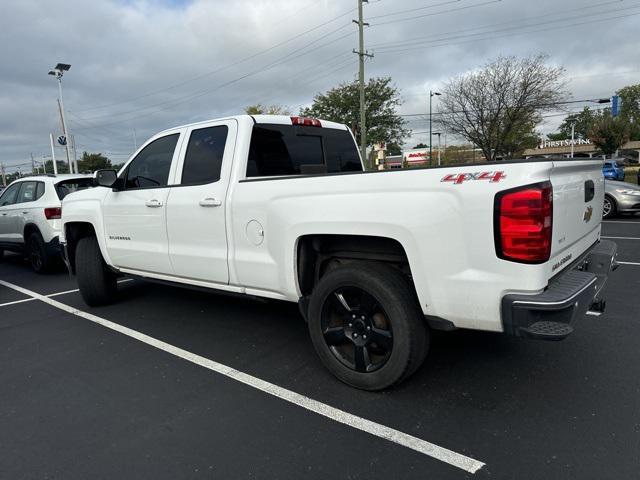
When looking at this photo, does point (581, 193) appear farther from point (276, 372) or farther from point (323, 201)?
point (276, 372)

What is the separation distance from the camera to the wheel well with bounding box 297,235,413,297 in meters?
2.96

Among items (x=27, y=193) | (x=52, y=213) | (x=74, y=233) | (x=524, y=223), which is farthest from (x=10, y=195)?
(x=524, y=223)

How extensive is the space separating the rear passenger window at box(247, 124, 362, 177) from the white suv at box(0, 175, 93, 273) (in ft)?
16.7

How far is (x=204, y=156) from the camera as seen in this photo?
4039 millimetres

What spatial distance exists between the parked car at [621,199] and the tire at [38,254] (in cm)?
1250

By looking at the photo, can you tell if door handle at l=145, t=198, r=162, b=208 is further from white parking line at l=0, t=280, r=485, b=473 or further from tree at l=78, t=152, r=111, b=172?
tree at l=78, t=152, r=111, b=172

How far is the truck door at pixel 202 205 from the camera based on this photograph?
3.73 metres

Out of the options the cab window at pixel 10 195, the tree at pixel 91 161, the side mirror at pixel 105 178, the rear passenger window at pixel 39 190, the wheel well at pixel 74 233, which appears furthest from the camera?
the tree at pixel 91 161

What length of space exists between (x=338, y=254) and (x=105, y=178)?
2785mm

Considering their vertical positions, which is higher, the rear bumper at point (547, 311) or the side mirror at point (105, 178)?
the side mirror at point (105, 178)

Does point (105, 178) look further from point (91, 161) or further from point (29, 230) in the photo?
point (91, 161)

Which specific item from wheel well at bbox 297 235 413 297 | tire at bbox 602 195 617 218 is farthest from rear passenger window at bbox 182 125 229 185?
tire at bbox 602 195 617 218

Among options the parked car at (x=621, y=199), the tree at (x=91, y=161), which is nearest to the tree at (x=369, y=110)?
the parked car at (x=621, y=199)

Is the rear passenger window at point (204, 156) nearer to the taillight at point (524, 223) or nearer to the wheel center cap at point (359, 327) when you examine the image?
the wheel center cap at point (359, 327)
